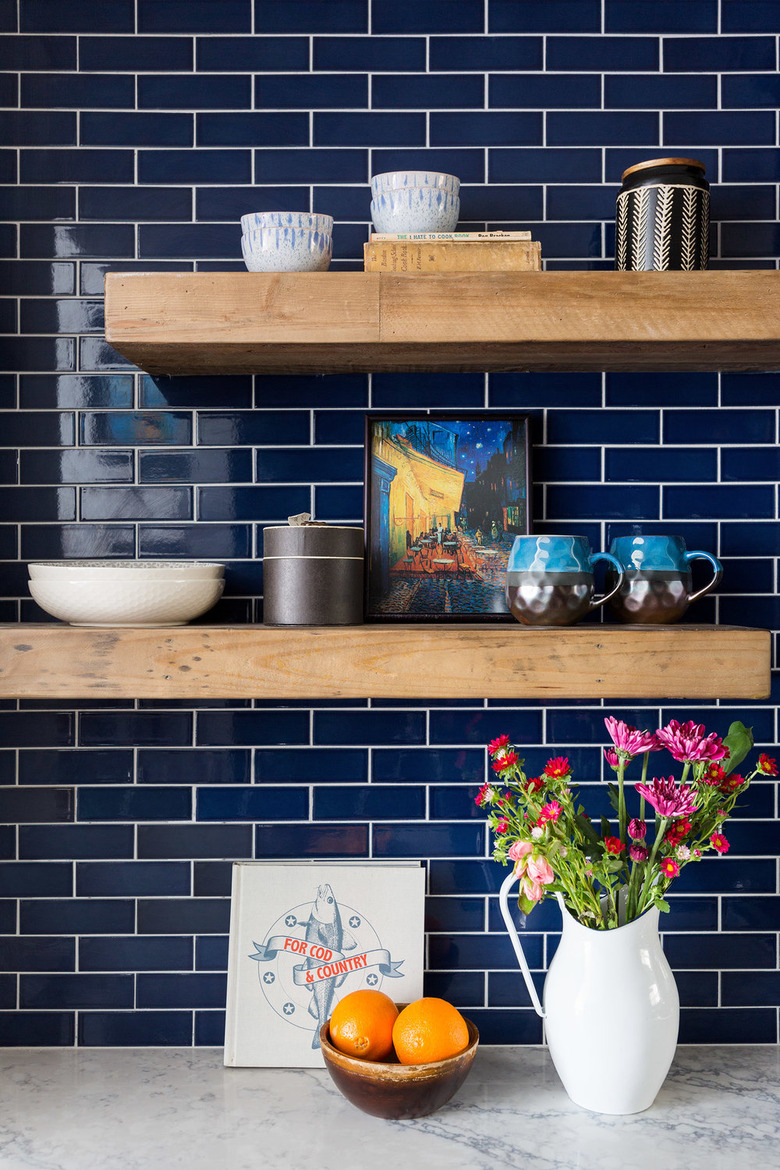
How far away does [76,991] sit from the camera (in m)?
1.37

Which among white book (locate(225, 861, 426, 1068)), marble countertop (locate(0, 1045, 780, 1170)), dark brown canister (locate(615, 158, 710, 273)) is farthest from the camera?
white book (locate(225, 861, 426, 1068))

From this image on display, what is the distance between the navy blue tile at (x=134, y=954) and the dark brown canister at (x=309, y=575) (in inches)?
23.0

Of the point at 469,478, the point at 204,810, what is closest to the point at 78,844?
the point at 204,810

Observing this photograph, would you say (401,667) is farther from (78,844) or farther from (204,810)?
(78,844)

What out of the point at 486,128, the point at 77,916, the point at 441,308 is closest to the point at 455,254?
the point at 441,308

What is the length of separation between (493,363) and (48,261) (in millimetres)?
724

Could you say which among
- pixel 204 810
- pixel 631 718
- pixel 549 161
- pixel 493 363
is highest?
pixel 549 161

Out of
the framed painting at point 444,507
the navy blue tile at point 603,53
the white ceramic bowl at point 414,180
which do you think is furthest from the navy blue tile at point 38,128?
the navy blue tile at point 603,53

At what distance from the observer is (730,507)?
1383mm

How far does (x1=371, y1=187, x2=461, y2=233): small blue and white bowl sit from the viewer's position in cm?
116

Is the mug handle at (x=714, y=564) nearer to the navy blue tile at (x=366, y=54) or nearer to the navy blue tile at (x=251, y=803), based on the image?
the navy blue tile at (x=251, y=803)

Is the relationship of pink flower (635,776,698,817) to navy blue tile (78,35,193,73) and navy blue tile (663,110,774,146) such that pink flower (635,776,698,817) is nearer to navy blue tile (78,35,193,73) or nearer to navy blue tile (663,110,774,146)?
navy blue tile (663,110,774,146)

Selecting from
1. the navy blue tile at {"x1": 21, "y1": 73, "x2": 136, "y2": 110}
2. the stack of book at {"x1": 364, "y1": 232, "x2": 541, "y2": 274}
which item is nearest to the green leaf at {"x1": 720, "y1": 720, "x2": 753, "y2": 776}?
the stack of book at {"x1": 364, "y1": 232, "x2": 541, "y2": 274}

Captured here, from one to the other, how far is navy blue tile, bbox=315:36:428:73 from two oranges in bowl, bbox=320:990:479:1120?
1393 mm
